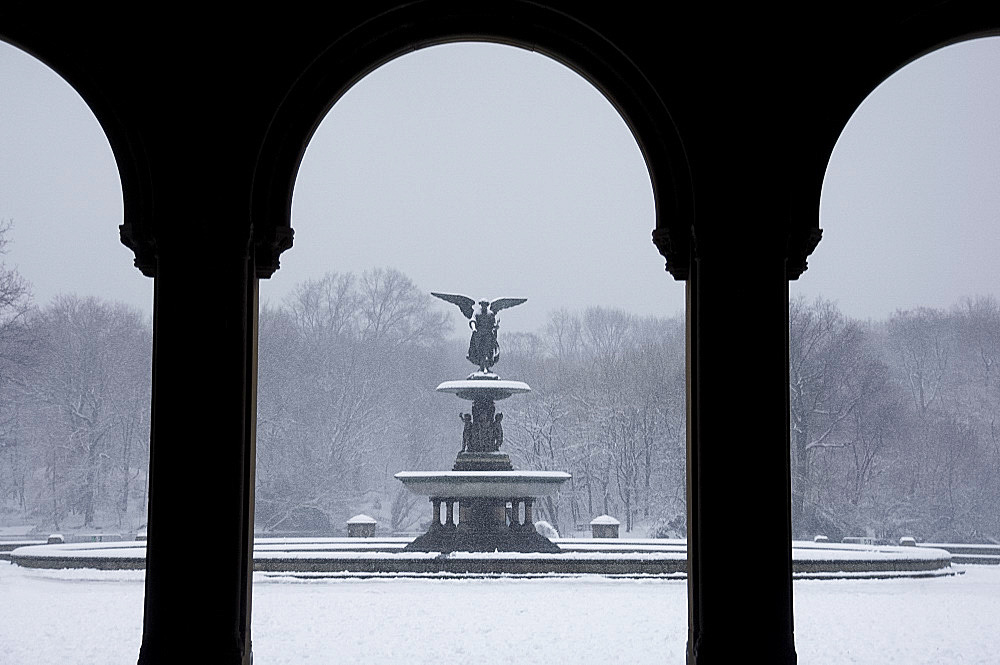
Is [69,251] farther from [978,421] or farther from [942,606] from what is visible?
[942,606]

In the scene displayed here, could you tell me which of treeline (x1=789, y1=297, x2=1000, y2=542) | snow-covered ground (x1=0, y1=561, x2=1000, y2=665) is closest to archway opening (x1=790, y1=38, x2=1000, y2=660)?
treeline (x1=789, y1=297, x2=1000, y2=542)

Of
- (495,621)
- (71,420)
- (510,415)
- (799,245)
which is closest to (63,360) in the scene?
(71,420)

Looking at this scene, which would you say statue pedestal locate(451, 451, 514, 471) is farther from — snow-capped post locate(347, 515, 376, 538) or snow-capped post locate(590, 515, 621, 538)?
snow-capped post locate(590, 515, 621, 538)

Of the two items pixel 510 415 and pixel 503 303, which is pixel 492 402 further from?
pixel 510 415

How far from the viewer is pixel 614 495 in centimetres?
2944

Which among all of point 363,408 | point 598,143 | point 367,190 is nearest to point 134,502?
point 363,408

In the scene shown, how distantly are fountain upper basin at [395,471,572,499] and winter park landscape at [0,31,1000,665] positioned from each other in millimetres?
32

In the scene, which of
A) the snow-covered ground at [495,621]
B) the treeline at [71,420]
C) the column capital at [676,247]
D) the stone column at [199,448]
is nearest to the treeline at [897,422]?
the snow-covered ground at [495,621]

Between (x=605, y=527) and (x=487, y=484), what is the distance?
28.3 ft

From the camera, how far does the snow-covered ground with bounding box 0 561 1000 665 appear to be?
7566mm

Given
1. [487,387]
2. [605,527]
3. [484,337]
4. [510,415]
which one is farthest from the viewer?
[510,415]

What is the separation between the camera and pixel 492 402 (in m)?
15.6

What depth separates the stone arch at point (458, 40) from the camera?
14.7ft

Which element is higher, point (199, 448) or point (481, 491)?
point (199, 448)
